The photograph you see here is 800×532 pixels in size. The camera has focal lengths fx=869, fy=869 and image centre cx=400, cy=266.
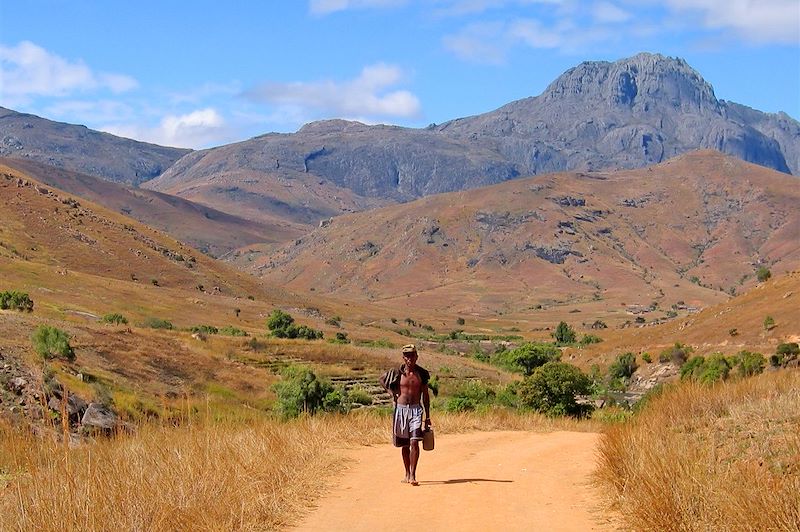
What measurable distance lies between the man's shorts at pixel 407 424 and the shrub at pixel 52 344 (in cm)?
2760

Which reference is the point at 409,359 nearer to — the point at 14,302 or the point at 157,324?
the point at 14,302

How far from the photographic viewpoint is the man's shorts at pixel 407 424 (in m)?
12.4

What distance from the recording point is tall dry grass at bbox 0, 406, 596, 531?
7.59 m

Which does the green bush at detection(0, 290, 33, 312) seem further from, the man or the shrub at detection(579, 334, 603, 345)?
the shrub at detection(579, 334, 603, 345)

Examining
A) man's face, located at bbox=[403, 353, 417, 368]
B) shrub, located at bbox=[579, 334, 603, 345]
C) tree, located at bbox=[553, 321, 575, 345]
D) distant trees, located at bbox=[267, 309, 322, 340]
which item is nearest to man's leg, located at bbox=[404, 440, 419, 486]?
man's face, located at bbox=[403, 353, 417, 368]

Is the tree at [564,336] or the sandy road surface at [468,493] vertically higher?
the sandy road surface at [468,493]

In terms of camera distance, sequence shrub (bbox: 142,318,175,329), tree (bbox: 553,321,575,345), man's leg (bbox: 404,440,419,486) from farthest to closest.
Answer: tree (bbox: 553,321,575,345) < shrub (bbox: 142,318,175,329) < man's leg (bbox: 404,440,419,486)

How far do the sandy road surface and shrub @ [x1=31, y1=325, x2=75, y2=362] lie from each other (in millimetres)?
25353

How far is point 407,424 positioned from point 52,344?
29.6 metres

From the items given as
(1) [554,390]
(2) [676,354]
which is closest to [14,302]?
(1) [554,390]

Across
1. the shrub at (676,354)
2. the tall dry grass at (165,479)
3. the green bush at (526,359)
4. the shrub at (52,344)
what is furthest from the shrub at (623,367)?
the tall dry grass at (165,479)

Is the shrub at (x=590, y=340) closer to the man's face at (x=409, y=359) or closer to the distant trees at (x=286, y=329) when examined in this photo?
the distant trees at (x=286, y=329)

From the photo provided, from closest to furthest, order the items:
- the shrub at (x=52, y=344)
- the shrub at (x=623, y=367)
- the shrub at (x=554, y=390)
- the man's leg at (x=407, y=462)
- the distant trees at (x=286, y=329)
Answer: the man's leg at (x=407, y=462) < the shrub at (x=554, y=390) < the shrub at (x=52, y=344) < the shrub at (x=623, y=367) < the distant trees at (x=286, y=329)

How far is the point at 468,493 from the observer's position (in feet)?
37.1
